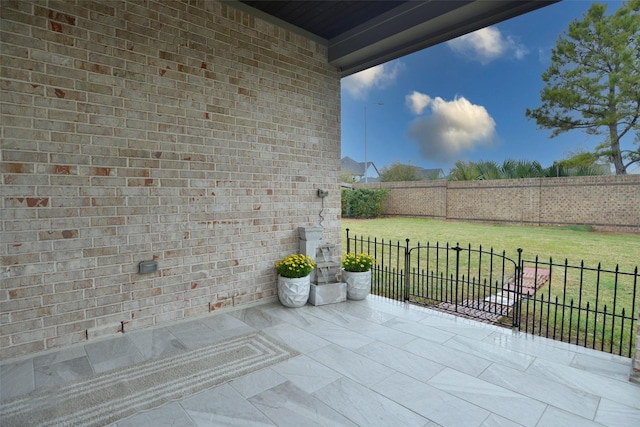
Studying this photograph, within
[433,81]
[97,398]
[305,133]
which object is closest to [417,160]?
[433,81]

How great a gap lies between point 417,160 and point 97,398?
2047 centimetres

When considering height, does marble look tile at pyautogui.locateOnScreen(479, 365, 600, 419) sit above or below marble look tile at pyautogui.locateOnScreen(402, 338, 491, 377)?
above

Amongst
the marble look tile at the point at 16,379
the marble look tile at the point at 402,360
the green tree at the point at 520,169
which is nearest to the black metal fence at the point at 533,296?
the marble look tile at the point at 402,360

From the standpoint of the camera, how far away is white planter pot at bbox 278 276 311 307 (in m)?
4.01

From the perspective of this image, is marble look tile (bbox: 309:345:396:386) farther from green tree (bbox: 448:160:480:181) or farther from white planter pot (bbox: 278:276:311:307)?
green tree (bbox: 448:160:480:181)

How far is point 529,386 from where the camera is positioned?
2318 mm

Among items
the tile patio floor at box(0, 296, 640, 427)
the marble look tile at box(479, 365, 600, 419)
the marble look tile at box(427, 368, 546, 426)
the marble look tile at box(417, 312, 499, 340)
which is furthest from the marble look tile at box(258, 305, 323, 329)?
the marble look tile at box(479, 365, 600, 419)

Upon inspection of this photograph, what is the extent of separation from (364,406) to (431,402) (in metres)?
0.45

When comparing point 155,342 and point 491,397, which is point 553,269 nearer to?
point 491,397

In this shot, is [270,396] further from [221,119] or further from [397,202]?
[397,202]

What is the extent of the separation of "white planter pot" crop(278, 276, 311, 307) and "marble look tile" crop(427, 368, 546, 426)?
1.96 meters

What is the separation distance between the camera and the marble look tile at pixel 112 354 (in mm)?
2631

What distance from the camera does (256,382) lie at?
7.86 ft

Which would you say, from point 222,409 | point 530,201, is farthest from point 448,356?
point 530,201
